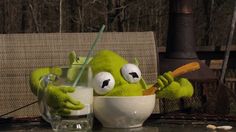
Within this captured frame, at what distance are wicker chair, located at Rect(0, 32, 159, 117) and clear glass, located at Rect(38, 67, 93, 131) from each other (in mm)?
528

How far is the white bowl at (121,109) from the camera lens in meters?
A: 1.26

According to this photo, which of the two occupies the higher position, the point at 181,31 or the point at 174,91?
the point at 181,31

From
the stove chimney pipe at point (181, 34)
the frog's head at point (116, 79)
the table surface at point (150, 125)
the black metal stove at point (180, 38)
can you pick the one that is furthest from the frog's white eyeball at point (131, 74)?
the stove chimney pipe at point (181, 34)

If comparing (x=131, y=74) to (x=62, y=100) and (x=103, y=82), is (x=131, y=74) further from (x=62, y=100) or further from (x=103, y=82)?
(x=62, y=100)

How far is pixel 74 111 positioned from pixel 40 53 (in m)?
0.63

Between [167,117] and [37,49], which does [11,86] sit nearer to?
[37,49]

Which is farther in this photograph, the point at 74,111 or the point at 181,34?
the point at 181,34

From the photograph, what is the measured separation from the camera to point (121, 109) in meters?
1.26

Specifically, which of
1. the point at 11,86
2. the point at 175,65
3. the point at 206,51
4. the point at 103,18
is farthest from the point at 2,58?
the point at 103,18

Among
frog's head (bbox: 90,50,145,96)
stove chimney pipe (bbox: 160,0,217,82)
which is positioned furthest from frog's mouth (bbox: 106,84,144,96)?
stove chimney pipe (bbox: 160,0,217,82)

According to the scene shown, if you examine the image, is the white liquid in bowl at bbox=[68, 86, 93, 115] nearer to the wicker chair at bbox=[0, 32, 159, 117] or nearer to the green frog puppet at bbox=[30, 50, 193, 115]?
the green frog puppet at bbox=[30, 50, 193, 115]

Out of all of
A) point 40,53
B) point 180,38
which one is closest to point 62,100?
point 40,53

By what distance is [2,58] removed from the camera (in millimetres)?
1719

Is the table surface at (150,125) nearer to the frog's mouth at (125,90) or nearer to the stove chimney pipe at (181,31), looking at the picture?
the frog's mouth at (125,90)
